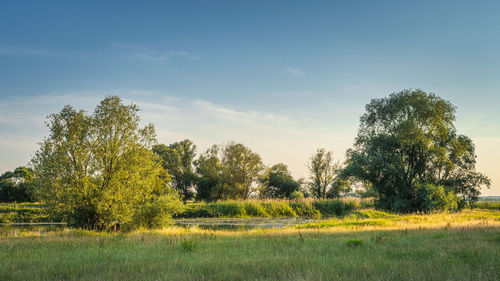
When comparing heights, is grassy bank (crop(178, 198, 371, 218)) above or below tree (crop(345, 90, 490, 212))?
below

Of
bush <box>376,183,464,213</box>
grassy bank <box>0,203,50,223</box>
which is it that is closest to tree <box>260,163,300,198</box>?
bush <box>376,183,464,213</box>

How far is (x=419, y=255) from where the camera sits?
8.79m

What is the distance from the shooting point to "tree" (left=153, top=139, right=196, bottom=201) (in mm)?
69275

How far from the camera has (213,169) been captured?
63.4 m

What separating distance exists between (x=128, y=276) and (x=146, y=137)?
1585cm

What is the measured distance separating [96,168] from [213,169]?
1723 inches

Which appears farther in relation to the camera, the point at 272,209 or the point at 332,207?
the point at 332,207

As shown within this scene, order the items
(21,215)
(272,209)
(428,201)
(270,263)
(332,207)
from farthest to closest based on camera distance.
Answer: 1. (332,207)
2. (272,209)
3. (428,201)
4. (21,215)
5. (270,263)

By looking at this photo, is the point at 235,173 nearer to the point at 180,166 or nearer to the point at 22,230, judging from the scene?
the point at 180,166

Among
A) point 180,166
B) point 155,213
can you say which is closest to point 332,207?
point 155,213

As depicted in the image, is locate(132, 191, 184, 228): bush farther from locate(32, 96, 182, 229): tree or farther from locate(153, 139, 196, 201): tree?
locate(153, 139, 196, 201): tree

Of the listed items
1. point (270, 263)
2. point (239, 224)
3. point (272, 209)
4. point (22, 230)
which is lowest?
point (239, 224)

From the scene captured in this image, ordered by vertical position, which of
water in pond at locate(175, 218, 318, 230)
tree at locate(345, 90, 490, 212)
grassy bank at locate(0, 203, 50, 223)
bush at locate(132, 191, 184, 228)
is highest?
tree at locate(345, 90, 490, 212)

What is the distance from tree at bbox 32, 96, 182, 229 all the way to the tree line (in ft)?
0.19
